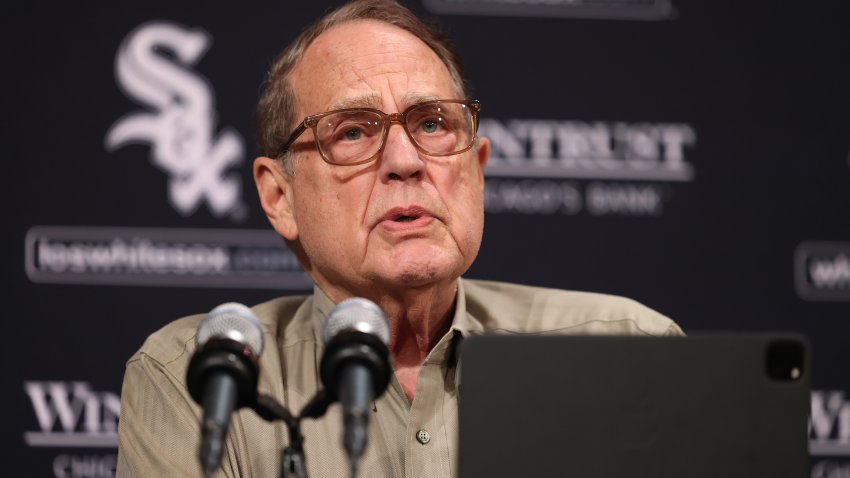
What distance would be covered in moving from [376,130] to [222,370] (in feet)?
3.12

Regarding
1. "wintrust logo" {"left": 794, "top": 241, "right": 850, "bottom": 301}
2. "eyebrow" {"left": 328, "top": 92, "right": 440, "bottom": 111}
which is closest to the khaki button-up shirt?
"eyebrow" {"left": 328, "top": 92, "right": 440, "bottom": 111}

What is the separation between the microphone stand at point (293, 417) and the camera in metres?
1.17

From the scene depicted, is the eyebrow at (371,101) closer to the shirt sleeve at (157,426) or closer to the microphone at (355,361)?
the shirt sleeve at (157,426)

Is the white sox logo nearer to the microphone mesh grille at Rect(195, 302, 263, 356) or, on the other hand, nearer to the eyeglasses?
the eyeglasses

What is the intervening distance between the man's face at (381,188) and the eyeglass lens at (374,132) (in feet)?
0.07

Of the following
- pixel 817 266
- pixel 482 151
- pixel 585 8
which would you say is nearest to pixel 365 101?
pixel 482 151

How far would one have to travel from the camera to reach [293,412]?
2.02m

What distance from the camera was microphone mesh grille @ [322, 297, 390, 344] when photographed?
3.80 ft

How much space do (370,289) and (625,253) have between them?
4.42ft

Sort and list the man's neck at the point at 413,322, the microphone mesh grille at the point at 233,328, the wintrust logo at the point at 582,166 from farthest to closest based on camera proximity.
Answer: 1. the wintrust logo at the point at 582,166
2. the man's neck at the point at 413,322
3. the microphone mesh grille at the point at 233,328

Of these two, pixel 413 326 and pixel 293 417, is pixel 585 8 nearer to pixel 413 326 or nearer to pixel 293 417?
pixel 413 326

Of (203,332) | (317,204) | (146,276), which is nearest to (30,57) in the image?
(146,276)

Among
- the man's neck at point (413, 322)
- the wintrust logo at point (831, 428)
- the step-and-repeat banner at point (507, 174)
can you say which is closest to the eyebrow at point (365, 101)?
the man's neck at point (413, 322)

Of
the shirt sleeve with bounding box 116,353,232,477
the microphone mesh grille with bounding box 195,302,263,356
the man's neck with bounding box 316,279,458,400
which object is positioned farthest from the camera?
the man's neck with bounding box 316,279,458,400
